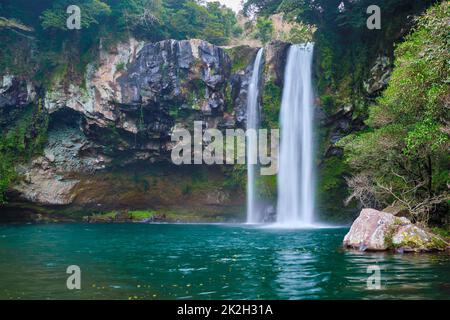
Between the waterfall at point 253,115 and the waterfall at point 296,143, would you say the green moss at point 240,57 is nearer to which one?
the waterfall at point 253,115

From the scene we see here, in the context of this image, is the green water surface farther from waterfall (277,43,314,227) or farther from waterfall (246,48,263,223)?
waterfall (246,48,263,223)

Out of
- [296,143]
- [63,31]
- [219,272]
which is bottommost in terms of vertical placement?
[219,272]

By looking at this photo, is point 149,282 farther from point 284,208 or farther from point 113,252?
point 284,208

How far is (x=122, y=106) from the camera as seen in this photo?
123ft

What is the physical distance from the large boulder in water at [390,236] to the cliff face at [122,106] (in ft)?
71.7

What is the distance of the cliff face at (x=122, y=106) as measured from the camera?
122 feet

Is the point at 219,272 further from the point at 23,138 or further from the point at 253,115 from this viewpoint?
the point at 23,138

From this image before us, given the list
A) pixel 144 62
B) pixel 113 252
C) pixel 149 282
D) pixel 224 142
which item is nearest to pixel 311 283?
pixel 149 282

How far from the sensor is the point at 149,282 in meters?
11.5

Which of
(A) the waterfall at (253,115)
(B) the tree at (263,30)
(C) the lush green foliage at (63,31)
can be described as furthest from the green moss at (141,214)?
(B) the tree at (263,30)

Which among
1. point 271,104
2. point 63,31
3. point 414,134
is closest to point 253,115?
point 271,104

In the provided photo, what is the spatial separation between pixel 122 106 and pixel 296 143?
15.3 meters

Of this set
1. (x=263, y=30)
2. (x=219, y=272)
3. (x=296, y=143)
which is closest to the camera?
(x=219, y=272)
